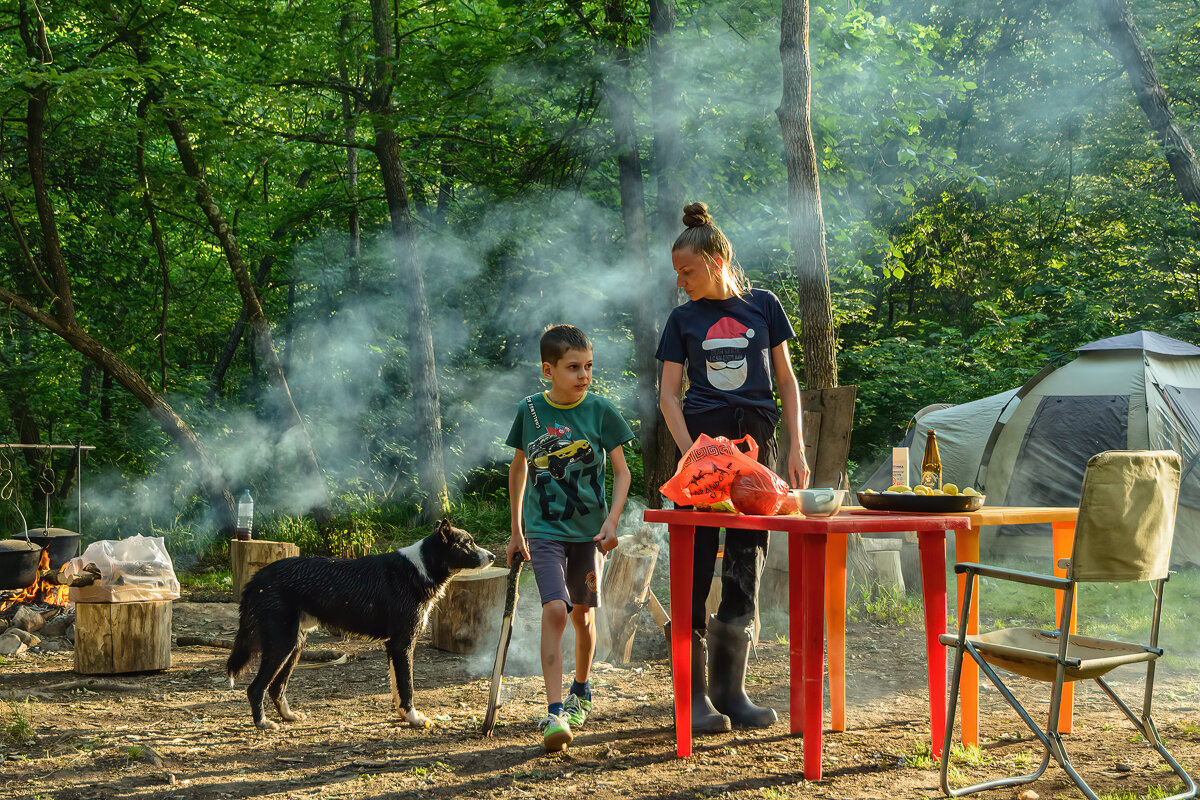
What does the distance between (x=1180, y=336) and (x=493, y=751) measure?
42.8 ft

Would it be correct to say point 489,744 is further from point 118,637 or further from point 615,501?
point 118,637

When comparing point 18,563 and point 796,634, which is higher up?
point 796,634

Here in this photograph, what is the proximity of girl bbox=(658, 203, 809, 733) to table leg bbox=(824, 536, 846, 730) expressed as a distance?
0.39m

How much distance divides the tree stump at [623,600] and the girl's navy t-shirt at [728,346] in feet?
6.52

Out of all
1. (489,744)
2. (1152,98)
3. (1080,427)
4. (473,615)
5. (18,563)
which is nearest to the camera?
(489,744)

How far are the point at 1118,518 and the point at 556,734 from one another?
2.17m

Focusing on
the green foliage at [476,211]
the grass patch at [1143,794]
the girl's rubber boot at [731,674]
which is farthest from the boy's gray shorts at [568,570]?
the green foliage at [476,211]

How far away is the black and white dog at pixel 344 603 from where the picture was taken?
4.40 metres

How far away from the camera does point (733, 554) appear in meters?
3.81

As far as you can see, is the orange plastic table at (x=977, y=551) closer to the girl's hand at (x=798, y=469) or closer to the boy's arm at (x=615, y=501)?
the girl's hand at (x=798, y=469)

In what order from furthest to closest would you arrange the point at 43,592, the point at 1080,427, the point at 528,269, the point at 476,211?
the point at 476,211 → the point at 528,269 → the point at 1080,427 → the point at 43,592

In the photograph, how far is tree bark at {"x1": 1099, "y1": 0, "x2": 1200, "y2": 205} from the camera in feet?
31.1

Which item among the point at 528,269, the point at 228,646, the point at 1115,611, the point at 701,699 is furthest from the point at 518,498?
the point at 528,269

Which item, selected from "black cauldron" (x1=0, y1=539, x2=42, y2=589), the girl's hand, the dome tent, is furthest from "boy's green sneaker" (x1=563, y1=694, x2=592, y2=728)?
the dome tent
